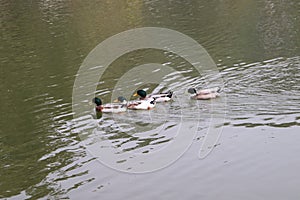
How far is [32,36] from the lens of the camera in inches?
1459

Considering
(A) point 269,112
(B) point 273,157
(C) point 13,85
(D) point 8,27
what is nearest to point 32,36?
(D) point 8,27

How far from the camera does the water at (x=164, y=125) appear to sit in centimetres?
1454

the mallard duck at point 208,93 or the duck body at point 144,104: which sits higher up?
the mallard duck at point 208,93

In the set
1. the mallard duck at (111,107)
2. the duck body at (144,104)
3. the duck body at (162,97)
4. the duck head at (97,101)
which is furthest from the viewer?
the duck head at (97,101)

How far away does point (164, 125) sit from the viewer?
61.6 ft

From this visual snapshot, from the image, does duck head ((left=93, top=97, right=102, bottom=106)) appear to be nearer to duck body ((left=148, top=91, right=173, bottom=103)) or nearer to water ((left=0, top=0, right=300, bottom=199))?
water ((left=0, top=0, right=300, bottom=199))

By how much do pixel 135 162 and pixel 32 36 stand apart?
76.5ft

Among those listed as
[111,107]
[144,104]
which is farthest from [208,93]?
[111,107]

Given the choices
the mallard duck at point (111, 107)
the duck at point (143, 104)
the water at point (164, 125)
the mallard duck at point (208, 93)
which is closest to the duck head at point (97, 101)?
the mallard duck at point (111, 107)

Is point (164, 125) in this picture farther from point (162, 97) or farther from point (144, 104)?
point (162, 97)

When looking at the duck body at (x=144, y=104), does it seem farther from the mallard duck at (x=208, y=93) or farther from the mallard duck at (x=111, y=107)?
the mallard duck at (x=208, y=93)

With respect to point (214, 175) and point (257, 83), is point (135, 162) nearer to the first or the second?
point (214, 175)

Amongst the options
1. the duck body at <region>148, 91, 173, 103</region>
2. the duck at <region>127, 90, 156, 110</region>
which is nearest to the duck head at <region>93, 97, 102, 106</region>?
the duck at <region>127, 90, 156, 110</region>

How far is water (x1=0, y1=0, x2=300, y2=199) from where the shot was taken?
14.5 m
